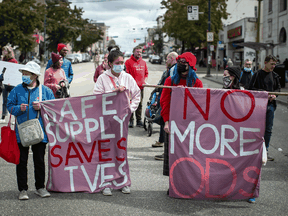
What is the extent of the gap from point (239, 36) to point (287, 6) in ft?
47.0

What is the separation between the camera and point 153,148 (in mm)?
7656

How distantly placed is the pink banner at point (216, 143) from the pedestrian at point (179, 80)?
24 centimetres

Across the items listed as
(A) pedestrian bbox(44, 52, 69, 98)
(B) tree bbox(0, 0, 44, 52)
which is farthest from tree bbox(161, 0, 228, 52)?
(A) pedestrian bbox(44, 52, 69, 98)

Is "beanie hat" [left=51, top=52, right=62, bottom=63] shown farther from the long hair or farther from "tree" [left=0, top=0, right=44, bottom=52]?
"tree" [left=0, top=0, right=44, bottom=52]

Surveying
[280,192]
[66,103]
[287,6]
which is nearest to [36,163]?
[66,103]

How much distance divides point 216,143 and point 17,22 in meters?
40.2

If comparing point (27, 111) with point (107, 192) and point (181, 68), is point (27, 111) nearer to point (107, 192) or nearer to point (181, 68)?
point (107, 192)

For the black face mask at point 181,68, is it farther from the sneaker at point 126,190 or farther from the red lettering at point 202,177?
the sneaker at point 126,190

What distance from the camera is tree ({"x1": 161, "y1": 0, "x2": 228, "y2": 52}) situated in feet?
148

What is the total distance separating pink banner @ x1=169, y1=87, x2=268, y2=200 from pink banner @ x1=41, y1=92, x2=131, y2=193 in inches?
28.9

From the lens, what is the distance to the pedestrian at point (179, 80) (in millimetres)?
4781

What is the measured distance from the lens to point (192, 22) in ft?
154

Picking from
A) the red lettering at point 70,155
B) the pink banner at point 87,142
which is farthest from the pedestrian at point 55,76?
the red lettering at point 70,155

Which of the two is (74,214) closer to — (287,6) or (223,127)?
(223,127)
